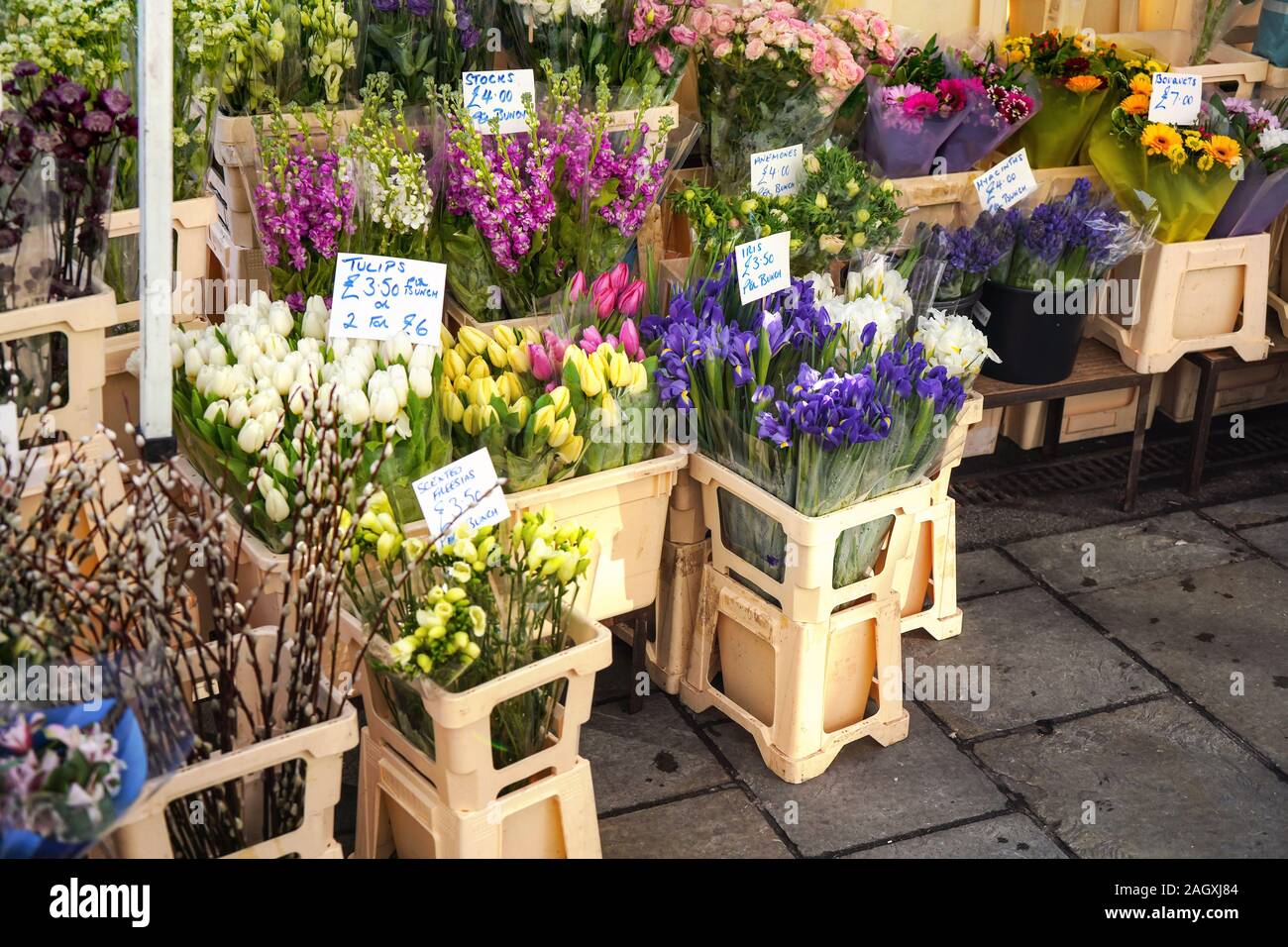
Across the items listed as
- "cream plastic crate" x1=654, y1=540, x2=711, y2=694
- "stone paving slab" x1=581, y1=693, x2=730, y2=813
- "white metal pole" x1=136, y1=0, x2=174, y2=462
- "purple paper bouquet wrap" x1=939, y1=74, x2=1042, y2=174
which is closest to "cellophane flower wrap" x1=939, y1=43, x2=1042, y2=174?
"purple paper bouquet wrap" x1=939, y1=74, x2=1042, y2=174

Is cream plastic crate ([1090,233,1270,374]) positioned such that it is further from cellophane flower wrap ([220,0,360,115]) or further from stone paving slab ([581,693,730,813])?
cellophane flower wrap ([220,0,360,115])

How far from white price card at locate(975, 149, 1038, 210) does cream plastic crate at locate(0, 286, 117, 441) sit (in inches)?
86.8

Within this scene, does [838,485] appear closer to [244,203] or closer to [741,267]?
[741,267]

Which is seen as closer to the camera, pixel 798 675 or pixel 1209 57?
pixel 798 675

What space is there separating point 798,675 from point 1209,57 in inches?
98.0

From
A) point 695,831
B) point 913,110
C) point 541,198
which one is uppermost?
point 913,110

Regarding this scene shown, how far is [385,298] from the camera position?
254cm

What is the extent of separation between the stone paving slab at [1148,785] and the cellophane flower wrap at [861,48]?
1.56 meters

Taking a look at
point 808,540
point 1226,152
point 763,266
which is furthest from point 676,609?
point 1226,152

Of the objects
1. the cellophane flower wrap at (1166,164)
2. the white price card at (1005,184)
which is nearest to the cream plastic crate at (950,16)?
the cellophane flower wrap at (1166,164)

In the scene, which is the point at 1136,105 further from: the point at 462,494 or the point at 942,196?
the point at 462,494

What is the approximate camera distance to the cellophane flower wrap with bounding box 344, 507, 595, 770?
6.56 ft

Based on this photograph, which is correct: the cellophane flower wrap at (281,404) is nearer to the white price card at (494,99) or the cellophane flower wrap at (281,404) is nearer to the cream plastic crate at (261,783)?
the cream plastic crate at (261,783)

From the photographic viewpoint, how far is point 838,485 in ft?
8.48
